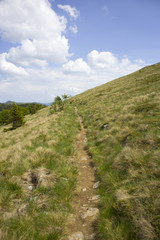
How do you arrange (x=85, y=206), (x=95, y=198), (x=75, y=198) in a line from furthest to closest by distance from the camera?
1. (x=75, y=198)
2. (x=95, y=198)
3. (x=85, y=206)

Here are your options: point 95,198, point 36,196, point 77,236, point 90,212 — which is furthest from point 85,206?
point 36,196

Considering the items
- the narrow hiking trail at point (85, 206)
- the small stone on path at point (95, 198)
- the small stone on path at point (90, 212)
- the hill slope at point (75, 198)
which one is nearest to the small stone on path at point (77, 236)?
the narrow hiking trail at point (85, 206)

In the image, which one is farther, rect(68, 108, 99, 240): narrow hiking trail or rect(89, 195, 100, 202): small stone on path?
rect(89, 195, 100, 202): small stone on path

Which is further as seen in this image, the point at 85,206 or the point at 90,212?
the point at 85,206

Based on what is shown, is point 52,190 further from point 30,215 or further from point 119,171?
point 119,171

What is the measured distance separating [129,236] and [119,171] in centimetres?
239

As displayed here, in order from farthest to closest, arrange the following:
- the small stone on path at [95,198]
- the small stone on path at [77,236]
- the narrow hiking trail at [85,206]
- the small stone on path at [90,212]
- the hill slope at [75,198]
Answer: the small stone on path at [95,198] → the small stone on path at [90,212] → the narrow hiking trail at [85,206] → the small stone on path at [77,236] → the hill slope at [75,198]

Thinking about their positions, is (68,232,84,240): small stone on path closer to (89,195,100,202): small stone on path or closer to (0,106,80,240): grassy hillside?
(0,106,80,240): grassy hillside

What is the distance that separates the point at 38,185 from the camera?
188 inches

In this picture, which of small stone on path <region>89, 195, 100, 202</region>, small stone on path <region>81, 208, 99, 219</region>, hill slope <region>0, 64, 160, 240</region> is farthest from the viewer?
small stone on path <region>89, 195, 100, 202</region>

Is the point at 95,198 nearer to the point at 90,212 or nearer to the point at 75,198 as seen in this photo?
the point at 90,212

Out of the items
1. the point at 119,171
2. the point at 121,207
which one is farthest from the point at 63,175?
the point at 121,207

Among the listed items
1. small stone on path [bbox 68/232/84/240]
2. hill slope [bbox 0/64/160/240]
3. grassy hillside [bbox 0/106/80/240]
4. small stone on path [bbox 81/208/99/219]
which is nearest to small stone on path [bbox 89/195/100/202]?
hill slope [bbox 0/64/160/240]

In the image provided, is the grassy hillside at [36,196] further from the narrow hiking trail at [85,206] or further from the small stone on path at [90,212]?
the small stone on path at [90,212]
